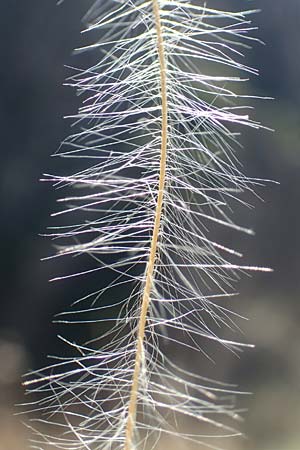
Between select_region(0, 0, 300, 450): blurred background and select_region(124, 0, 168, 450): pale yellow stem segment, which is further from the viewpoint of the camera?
select_region(0, 0, 300, 450): blurred background

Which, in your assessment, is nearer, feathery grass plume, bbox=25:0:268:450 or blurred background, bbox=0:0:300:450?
feathery grass plume, bbox=25:0:268:450

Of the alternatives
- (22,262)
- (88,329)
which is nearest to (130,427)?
(88,329)

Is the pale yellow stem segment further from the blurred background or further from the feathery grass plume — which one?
the blurred background

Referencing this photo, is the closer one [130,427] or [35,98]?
[130,427]

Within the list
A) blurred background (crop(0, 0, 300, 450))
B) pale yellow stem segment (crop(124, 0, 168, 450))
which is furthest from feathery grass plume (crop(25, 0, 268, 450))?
blurred background (crop(0, 0, 300, 450))

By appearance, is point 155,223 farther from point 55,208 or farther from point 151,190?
point 55,208

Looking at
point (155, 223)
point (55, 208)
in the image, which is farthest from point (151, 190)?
point (55, 208)

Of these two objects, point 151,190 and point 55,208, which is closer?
point 151,190

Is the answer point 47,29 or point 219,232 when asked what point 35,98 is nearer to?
point 47,29

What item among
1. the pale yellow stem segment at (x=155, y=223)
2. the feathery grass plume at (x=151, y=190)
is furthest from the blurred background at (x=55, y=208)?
the pale yellow stem segment at (x=155, y=223)
